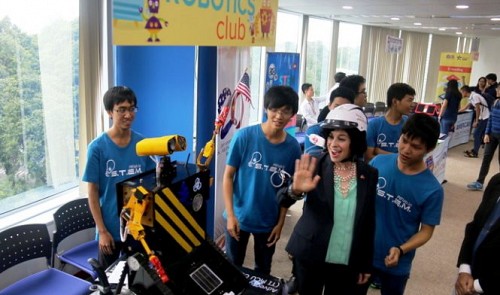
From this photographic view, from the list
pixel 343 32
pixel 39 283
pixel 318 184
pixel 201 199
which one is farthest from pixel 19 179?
pixel 343 32

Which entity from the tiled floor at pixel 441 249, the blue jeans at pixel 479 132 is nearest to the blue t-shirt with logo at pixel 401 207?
the tiled floor at pixel 441 249

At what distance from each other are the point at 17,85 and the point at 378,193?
2.42 m

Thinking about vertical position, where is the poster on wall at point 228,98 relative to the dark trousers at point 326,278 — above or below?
above

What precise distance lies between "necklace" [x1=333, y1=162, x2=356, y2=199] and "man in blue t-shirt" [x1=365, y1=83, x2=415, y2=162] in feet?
4.49

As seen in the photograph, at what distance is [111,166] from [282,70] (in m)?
4.08

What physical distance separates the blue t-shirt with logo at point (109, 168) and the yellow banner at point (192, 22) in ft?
2.00

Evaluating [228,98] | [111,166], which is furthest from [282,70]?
[111,166]

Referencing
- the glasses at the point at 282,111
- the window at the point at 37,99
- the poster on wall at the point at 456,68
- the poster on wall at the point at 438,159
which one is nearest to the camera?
the glasses at the point at 282,111

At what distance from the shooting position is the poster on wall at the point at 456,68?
982cm

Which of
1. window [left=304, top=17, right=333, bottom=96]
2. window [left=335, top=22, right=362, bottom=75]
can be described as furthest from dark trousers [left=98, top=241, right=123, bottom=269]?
window [left=335, top=22, right=362, bottom=75]

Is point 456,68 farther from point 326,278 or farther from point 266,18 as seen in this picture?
point 326,278

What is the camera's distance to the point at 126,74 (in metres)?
2.83

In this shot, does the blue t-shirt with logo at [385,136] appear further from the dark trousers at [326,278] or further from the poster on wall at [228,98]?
the dark trousers at [326,278]

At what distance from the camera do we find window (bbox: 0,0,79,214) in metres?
2.63
